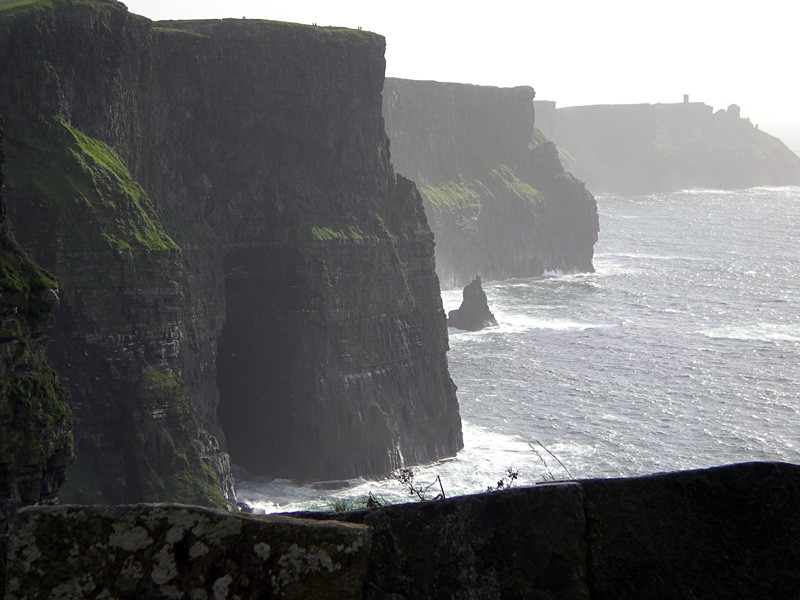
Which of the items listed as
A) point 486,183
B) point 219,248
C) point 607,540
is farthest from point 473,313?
point 607,540

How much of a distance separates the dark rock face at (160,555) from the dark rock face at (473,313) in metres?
115

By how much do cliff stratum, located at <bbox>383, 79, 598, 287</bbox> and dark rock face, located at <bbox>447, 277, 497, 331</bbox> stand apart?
28.8m

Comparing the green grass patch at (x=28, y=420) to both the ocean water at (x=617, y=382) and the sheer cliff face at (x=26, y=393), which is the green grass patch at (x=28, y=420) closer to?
the sheer cliff face at (x=26, y=393)

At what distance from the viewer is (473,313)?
122 m

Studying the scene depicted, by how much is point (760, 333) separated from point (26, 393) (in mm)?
99834

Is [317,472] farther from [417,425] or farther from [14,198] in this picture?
[14,198]

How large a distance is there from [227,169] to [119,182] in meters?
14.8

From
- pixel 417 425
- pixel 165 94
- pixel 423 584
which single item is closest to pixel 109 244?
pixel 165 94

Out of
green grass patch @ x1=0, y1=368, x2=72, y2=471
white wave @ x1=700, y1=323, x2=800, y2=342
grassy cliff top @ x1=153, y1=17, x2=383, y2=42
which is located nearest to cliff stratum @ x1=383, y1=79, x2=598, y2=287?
white wave @ x1=700, y1=323, x2=800, y2=342

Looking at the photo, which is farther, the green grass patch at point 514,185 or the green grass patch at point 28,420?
the green grass patch at point 514,185

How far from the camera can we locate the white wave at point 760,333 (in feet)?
394

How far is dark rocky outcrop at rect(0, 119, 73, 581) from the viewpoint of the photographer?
1336 inches

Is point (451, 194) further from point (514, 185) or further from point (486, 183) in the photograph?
point (514, 185)

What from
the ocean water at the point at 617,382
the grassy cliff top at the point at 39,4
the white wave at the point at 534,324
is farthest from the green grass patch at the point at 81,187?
the white wave at the point at 534,324
